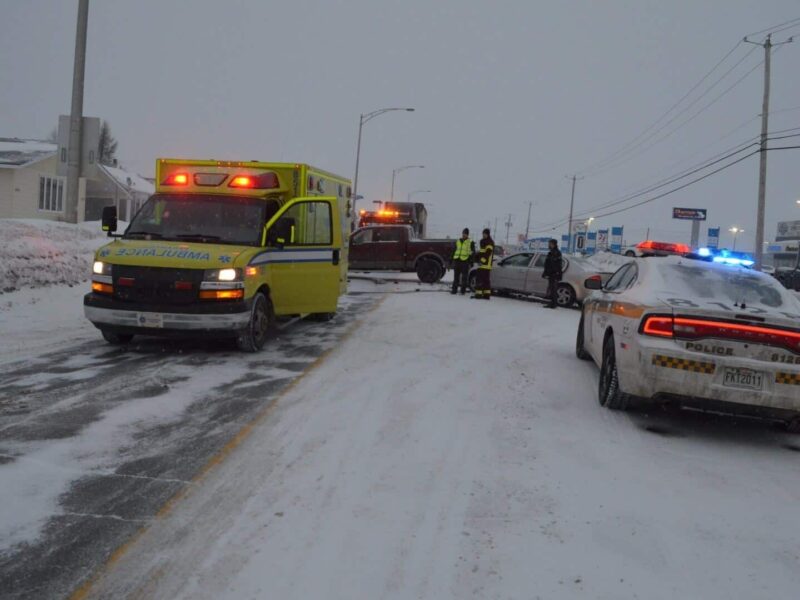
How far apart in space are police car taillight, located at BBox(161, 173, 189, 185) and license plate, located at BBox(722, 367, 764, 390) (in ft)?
25.0

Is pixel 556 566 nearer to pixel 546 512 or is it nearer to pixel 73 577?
pixel 546 512

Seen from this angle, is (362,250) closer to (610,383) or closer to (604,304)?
(604,304)

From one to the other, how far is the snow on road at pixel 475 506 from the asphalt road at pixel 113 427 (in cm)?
24

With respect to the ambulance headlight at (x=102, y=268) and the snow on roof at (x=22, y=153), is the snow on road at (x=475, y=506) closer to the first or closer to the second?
the ambulance headlight at (x=102, y=268)

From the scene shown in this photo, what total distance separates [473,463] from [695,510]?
5.06ft

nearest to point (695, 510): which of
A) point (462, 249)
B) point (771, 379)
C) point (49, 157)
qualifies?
point (771, 379)

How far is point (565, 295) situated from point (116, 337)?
1215 centimetres

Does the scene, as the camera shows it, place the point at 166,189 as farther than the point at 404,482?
Yes

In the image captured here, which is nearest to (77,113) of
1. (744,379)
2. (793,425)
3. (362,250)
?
(362,250)

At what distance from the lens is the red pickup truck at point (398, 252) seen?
23.3 metres

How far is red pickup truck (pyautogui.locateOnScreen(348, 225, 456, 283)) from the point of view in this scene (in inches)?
917

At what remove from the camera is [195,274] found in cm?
849

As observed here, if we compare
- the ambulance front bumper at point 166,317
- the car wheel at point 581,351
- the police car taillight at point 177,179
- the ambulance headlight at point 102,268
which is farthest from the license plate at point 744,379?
the police car taillight at point 177,179

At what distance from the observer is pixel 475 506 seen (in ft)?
14.8
